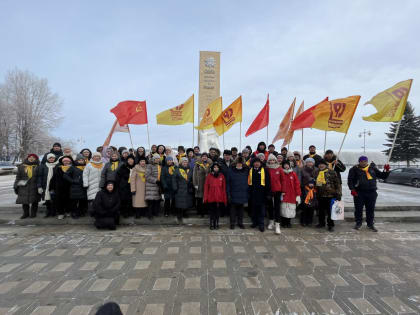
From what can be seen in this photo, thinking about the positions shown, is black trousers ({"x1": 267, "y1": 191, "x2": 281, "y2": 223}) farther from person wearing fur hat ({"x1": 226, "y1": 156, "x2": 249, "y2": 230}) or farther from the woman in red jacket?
the woman in red jacket

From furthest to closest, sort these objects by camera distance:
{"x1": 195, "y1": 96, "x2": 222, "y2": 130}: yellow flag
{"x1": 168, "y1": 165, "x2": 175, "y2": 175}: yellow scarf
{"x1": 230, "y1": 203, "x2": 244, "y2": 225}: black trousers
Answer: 1. {"x1": 195, "y1": 96, "x2": 222, "y2": 130}: yellow flag
2. {"x1": 168, "y1": 165, "x2": 175, "y2": 175}: yellow scarf
3. {"x1": 230, "y1": 203, "x2": 244, "y2": 225}: black trousers

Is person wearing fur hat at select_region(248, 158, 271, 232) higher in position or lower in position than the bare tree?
lower

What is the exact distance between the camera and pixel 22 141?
27312 mm

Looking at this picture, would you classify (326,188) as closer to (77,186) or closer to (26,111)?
(77,186)

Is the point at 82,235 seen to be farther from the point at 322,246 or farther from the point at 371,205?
the point at 371,205

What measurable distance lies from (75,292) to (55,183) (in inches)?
144

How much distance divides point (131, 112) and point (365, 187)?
7159mm

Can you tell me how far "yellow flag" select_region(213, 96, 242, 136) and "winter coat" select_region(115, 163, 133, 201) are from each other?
3.80m

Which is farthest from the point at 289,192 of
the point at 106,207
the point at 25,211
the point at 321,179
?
the point at 25,211

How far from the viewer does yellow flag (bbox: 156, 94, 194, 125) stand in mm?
7641

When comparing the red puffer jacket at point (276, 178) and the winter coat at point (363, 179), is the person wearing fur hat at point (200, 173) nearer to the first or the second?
the red puffer jacket at point (276, 178)

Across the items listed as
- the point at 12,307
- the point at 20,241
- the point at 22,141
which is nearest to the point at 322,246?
the point at 12,307

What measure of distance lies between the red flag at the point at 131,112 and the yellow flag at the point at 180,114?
0.77 metres

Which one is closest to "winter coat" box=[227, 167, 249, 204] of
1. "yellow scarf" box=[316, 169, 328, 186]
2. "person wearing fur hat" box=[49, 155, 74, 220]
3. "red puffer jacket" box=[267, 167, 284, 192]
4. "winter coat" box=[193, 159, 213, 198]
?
"red puffer jacket" box=[267, 167, 284, 192]
